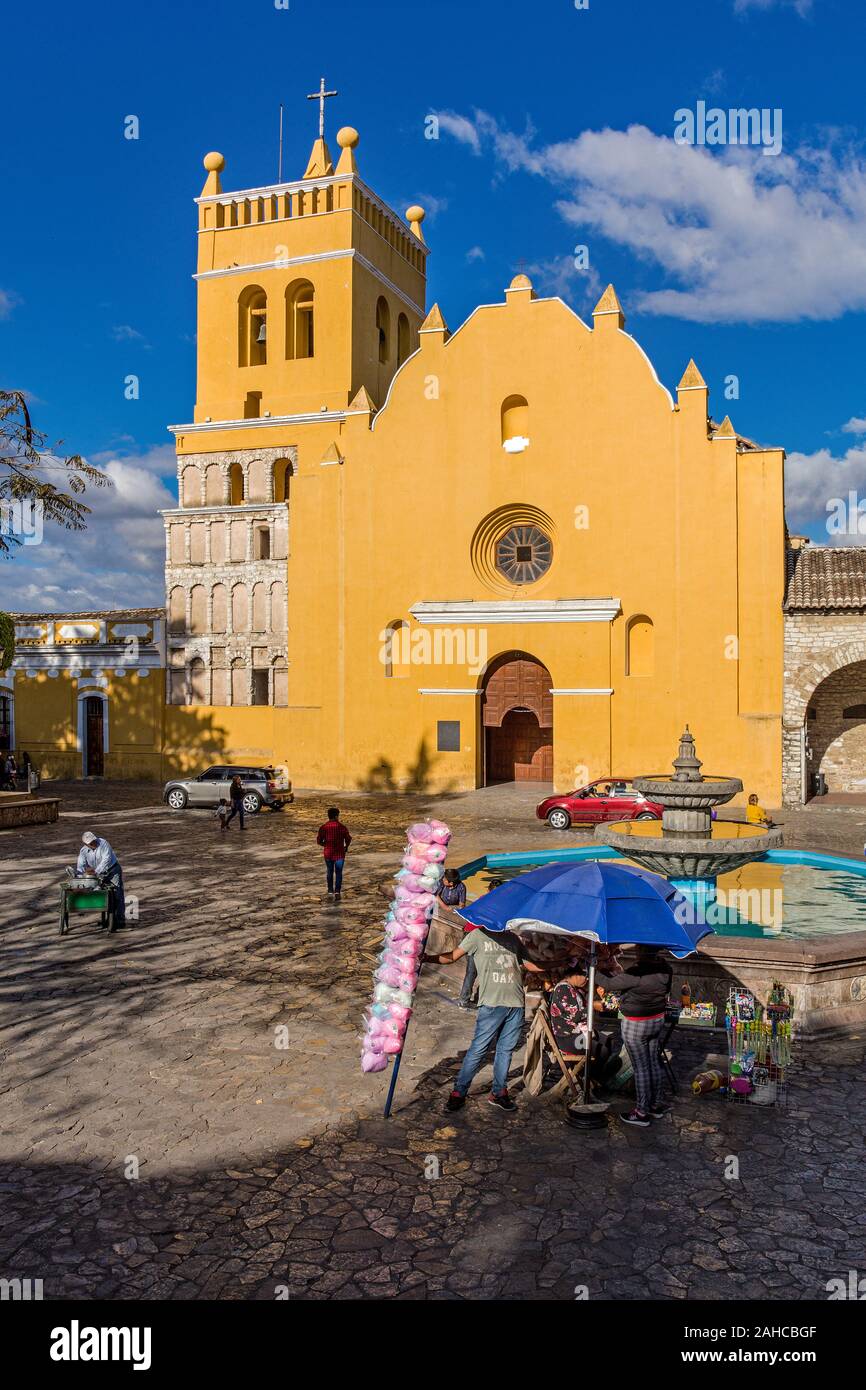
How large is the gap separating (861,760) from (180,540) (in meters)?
23.2

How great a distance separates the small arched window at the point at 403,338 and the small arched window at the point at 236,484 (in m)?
8.12

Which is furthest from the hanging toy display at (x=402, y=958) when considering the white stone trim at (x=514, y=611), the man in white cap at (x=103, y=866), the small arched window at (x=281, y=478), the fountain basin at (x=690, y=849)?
the small arched window at (x=281, y=478)

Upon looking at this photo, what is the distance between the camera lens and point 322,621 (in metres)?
31.7

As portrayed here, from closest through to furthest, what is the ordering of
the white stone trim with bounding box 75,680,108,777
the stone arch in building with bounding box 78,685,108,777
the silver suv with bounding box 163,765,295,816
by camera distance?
the silver suv with bounding box 163,765,295,816, the white stone trim with bounding box 75,680,108,777, the stone arch in building with bounding box 78,685,108,777

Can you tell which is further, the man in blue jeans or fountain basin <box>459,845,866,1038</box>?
fountain basin <box>459,845,866,1038</box>

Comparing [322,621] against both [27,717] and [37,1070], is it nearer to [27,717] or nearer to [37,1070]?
[27,717]

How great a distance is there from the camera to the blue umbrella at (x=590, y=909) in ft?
22.0

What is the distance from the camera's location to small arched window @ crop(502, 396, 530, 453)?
29.8 m

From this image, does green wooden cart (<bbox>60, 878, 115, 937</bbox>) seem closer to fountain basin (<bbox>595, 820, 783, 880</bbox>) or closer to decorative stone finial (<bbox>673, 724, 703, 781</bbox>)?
fountain basin (<bbox>595, 820, 783, 880</bbox>)

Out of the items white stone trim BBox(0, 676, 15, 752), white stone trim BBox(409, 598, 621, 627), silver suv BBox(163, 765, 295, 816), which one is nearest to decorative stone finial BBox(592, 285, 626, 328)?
white stone trim BBox(409, 598, 621, 627)

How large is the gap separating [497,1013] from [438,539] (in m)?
24.1

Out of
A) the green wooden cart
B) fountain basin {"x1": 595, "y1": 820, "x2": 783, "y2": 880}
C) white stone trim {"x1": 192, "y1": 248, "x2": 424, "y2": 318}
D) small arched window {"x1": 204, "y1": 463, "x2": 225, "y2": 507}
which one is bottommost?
the green wooden cart

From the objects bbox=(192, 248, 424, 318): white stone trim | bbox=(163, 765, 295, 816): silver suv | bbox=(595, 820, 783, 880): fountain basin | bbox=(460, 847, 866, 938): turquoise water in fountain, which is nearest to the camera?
bbox=(595, 820, 783, 880): fountain basin

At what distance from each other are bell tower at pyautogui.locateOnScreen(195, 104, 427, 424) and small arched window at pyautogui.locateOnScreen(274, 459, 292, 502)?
175 centimetres
